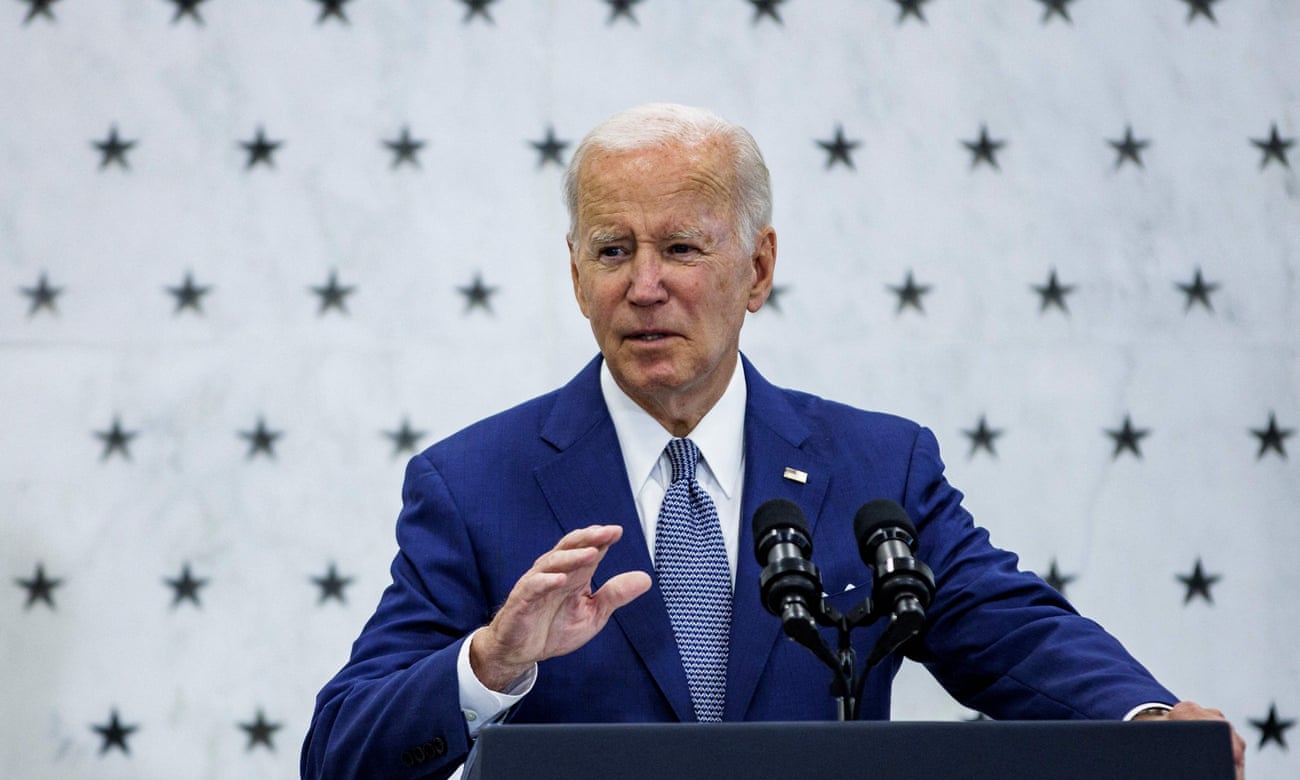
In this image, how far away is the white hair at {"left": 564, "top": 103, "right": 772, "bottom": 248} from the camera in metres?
2.41

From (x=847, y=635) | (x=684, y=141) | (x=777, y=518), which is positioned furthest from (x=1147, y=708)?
(x=684, y=141)

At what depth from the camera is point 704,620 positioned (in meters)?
2.27

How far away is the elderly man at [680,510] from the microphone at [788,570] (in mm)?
514

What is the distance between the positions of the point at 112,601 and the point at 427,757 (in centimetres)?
230

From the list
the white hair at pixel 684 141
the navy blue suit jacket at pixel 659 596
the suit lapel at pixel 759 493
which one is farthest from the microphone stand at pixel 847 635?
the white hair at pixel 684 141

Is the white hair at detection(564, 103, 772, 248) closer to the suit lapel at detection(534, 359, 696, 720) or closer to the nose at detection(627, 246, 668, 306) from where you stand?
the nose at detection(627, 246, 668, 306)

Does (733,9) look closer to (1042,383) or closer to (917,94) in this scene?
(917,94)

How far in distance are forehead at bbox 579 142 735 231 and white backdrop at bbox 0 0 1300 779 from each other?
5.62ft

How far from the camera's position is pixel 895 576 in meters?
1.61

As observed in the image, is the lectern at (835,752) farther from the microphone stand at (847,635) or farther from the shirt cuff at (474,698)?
the shirt cuff at (474,698)

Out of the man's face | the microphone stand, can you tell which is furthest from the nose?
the microphone stand

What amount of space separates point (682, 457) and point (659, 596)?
0.90 feet

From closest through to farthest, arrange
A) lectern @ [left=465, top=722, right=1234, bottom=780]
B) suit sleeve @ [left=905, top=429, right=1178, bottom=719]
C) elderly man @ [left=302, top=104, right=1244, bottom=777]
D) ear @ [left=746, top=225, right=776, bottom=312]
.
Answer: lectern @ [left=465, top=722, right=1234, bottom=780] < suit sleeve @ [left=905, top=429, right=1178, bottom=719] < elderly man @ [left=302, top=104, right=1244, bottom=777] < ear @ [left=746, top=225, right=776, bottom=312]

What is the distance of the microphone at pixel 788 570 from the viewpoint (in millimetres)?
1557
